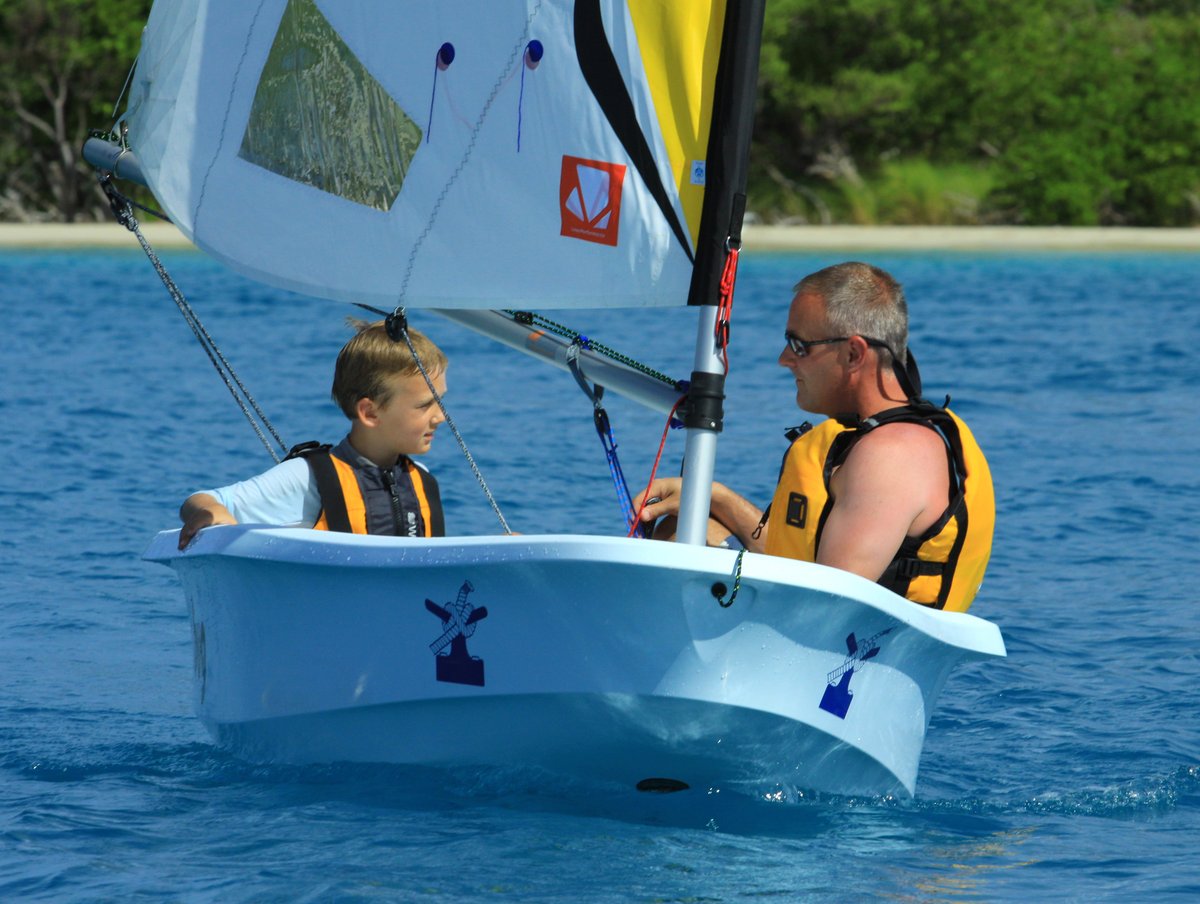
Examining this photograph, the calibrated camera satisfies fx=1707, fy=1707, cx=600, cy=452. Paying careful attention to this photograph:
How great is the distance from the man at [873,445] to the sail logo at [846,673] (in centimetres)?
16

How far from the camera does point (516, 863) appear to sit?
12.9 ft

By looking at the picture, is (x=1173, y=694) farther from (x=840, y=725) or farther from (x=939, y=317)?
(x=939, y=317)

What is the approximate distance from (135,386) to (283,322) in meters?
5.38

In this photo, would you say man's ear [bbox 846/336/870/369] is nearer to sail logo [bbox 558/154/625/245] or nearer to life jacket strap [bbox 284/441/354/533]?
sail logo [bbox 558/154/625/245]

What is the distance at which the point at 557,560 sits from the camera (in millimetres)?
3502

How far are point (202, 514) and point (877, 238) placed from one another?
29.1 m

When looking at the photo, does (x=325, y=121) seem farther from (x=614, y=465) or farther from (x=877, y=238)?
(x=877, y=238)

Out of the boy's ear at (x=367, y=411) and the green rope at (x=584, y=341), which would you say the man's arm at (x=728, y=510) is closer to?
the green rope at (x=584, y=341)

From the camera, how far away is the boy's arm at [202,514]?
418 centimetres

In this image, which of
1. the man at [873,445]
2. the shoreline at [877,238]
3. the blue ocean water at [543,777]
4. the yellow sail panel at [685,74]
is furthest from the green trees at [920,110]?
the man at [873,445]

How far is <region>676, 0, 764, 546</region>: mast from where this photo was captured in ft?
12.0

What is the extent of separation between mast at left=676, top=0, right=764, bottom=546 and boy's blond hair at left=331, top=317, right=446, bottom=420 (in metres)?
0.90

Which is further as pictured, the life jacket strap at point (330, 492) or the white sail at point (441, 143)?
the life jacket strap at point (330, 492)

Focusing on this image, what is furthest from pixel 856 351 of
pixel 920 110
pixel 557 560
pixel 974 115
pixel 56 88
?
pixel 920 110
